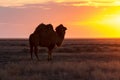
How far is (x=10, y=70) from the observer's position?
70.0 feet

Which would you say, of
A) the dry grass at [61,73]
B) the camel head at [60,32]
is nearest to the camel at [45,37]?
the camel head at [60,32]

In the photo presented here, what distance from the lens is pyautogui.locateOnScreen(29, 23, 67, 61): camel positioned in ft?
98.0

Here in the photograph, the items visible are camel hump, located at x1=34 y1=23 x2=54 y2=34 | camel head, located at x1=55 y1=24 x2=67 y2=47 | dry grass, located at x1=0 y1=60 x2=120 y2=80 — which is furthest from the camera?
camel head, located at x1=55 y1=24 x2=67 y2=47

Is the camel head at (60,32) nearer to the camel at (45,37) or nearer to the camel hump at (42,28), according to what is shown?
the camel at (45,37)

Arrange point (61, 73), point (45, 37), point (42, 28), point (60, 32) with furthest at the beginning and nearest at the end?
1. point (60, 32)
2. point (45, 37)
3. point (42, 28)
4. point (61, 73)

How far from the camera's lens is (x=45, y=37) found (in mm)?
30297

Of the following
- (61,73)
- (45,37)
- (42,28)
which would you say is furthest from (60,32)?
(61,73)

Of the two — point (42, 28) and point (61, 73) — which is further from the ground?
point (42, 28)

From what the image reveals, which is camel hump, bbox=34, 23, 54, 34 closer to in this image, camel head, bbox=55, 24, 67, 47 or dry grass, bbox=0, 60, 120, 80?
camel head, bbox=55, 24, 67, 47

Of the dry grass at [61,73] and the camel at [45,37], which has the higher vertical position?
the camel at [45,37]

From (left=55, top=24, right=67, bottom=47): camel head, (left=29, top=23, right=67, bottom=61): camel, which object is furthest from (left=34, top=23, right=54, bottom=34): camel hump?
(left=55, top=24, right=67, bottom=47): camel head

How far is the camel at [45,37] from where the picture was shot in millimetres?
29875

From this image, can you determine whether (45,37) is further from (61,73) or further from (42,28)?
(61,73)

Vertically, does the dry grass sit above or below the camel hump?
below
